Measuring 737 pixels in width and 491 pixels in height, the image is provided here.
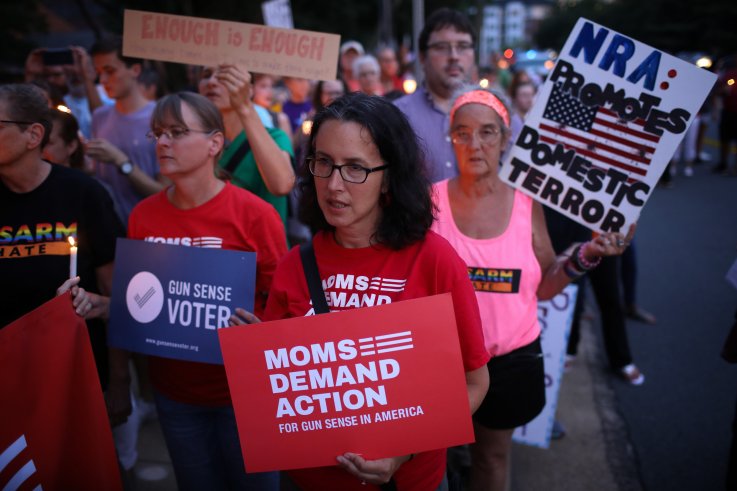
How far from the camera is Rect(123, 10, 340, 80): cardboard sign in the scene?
2.82 metres

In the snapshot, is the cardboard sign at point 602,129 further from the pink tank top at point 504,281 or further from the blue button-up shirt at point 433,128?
the blue button-up shirt at point 433,128

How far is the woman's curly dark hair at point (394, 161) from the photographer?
5.63 feet

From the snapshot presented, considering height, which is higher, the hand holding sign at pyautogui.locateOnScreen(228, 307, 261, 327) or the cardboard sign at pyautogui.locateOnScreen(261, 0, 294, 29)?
the cardboard sign at pyautogui.locateOnScreen(261, 0, 294, 29)

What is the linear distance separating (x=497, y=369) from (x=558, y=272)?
1.79 ft

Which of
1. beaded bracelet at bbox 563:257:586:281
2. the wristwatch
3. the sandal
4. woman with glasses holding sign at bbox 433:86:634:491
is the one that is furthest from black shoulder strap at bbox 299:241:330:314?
the sandal

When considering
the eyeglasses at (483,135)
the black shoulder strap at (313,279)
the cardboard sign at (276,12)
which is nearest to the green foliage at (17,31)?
the cardboard sign at (276,12)

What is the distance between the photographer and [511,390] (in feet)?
7.61

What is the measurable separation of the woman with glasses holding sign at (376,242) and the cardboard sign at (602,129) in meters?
0.90

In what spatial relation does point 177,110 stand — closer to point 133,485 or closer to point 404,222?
point 404,222

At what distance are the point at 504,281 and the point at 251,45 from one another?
1782mm

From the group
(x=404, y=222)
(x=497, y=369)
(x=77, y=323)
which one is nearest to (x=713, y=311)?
(x=497, y=369)

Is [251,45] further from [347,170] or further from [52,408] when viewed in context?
[52,408]

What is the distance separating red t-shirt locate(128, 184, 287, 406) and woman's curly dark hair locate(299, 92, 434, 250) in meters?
0.60

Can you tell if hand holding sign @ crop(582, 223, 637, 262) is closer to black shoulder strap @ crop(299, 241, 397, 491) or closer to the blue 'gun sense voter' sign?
black shoulder strap @ crop(299, 241, 397, 491)
